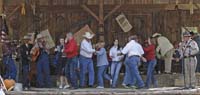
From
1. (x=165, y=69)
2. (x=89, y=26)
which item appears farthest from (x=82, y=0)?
(x=165, y=69)

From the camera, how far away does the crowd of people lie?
18828 mm

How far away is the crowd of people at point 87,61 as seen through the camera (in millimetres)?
18828

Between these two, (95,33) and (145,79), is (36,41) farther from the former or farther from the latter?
(145,79)

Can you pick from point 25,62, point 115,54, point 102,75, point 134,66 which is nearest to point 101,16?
point 115,54

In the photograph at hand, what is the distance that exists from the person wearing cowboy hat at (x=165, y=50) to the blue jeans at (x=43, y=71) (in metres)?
4.19

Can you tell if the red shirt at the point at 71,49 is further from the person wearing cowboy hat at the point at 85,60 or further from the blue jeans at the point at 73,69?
the person wearing cowboy hat at the point at 85,60

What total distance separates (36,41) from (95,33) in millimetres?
2582

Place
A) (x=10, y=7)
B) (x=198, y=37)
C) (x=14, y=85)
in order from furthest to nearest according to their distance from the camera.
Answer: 1. (x=10, y=7)
2. (x=198, y=37)
3. (x=14, y=85)

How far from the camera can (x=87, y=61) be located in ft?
63.4

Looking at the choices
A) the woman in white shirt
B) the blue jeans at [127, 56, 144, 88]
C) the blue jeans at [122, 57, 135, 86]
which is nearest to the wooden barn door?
the woman in white shirt

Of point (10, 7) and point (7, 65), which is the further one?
point (10, 7)

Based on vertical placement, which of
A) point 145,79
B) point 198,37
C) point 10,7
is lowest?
point 145,79

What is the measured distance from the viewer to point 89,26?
863 inches

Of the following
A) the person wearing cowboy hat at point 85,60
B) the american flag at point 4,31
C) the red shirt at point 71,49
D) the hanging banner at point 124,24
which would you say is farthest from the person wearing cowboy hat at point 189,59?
the american flag at point 4,31
